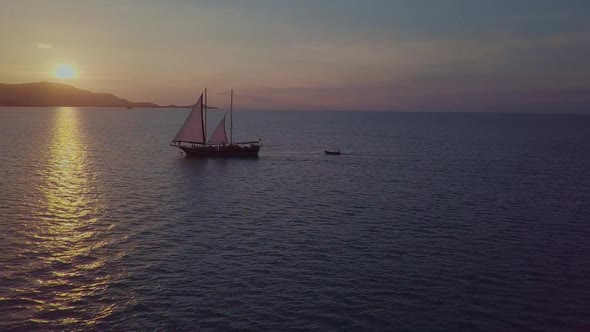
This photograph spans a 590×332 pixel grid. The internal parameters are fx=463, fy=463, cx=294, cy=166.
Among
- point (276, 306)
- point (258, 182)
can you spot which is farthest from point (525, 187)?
point (276, 306)

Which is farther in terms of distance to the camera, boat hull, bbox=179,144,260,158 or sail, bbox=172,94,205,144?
boat hull, bbox=179,144,260,158

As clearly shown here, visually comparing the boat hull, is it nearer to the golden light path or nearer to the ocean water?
the ocean water

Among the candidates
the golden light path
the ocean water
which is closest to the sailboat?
the ocean water

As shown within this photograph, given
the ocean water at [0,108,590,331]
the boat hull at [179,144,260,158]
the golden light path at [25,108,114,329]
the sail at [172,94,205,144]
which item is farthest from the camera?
the boat hull at [179,144,260,158]

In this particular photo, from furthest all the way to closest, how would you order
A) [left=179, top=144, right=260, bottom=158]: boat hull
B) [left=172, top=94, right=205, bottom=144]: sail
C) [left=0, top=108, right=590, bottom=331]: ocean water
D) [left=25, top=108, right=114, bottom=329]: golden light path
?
1. [left=179, top=144, right=260, bottom=158]: boat hull
2. [left=172, top=94, right=205, bottom=144]: sail
3. [left=0, top=108, right=590, bottom=331]: ocean water
4. [left=25, top=108, right=114, bottom=329]: golden light path

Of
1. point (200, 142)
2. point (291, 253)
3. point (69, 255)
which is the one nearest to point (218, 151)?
point (200, 142)

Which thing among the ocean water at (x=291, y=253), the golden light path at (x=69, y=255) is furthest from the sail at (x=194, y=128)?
the golden light path at (x=69, y=255)

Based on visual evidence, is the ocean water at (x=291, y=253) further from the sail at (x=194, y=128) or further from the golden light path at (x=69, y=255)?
the sail at (x=194, y=128)
